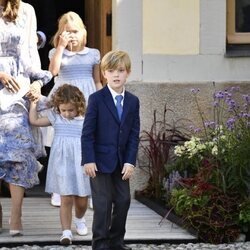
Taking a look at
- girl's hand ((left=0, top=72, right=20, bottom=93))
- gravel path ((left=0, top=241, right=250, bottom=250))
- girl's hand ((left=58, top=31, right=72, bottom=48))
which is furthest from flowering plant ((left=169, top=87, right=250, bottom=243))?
girl's hand ((left=0, top=72, right=20, bottom=93))

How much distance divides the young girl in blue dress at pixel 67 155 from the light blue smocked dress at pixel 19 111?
0.11 m

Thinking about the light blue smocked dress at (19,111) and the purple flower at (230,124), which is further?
the purple flower at (230,124)

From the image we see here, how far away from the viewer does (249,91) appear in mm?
10156

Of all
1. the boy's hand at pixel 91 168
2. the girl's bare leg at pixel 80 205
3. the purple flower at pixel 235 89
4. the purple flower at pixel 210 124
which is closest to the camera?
the boy's hand at pixel 91 168

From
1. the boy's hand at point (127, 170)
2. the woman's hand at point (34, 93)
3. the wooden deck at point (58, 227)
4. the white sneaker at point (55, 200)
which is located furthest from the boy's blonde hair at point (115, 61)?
the white sneaker at point (55, 200)

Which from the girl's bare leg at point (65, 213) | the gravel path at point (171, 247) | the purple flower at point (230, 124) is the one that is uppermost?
the purple flower at point (230, 124)

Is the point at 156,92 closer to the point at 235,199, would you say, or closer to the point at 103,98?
the point at 235,199

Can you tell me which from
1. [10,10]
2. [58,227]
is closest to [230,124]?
[58,227]

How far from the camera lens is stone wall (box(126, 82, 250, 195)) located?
32.7ft

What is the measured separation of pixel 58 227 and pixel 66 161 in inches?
25.5

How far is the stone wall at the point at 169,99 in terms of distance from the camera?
9.95 metres

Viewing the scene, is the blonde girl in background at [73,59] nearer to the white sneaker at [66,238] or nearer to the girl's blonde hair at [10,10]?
the girl's blonde hair at [10,10]

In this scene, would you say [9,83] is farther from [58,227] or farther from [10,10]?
[58,227]

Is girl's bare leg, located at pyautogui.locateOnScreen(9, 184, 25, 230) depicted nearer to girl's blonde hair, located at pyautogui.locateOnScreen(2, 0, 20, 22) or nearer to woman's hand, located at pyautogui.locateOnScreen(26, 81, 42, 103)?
woman's hand, located at pyautogui.locateOnScreen(26, 81, 42, 103)
